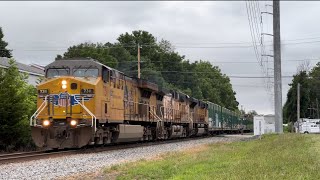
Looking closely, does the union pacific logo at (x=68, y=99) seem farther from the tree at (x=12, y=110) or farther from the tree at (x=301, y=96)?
the tree at (x=301, y=96)

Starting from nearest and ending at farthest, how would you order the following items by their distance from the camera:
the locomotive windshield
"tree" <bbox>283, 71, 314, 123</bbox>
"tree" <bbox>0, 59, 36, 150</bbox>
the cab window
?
the cab window < the locomotive windshield < "tree" <bbox>0, 59, 36, 150</bbox> < "tree" <bbox>283, 71, 314, 123</bbox>

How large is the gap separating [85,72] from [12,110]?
4204 millimetres

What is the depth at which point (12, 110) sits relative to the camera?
71.3ft

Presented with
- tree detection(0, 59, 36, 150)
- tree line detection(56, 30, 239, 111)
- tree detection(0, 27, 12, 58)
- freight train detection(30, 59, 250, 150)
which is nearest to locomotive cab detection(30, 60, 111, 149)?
freight train detection(30, 59, 250, 150)

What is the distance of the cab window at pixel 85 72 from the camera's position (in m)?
20.8

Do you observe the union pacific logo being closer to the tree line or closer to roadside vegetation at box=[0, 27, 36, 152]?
roadside vegetation at box=[0, 27, 36, 152]

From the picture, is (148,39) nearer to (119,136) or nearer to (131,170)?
(119,136)

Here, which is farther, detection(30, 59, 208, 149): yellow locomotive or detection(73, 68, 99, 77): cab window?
detection(73, 68, 99, 77): cab window

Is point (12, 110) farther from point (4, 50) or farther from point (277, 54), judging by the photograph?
point (4, 50)

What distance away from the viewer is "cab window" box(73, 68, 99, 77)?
20.8m

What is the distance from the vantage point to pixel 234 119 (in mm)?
69750

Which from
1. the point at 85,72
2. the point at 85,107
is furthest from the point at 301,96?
the point at 85,107

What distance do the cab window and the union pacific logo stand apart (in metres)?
1.35

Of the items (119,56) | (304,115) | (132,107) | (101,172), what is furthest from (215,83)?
(101,172)
